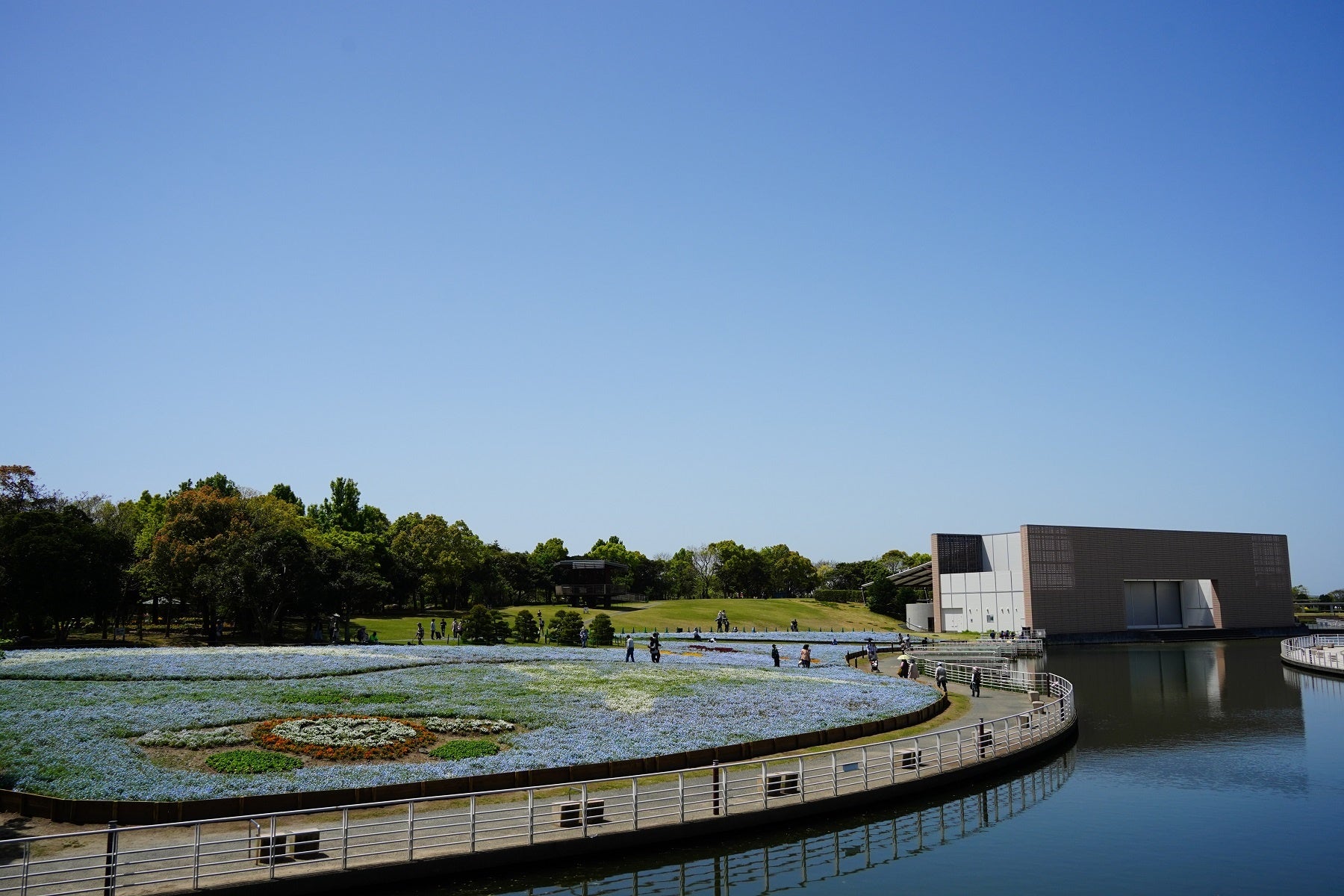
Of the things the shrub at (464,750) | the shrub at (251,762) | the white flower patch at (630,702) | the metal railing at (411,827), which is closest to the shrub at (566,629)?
the white flower patch at (630,702)

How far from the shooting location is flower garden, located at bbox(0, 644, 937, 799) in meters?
28.2

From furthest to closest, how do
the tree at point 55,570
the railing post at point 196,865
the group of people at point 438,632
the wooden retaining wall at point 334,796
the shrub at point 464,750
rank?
the group of people at point 438,632 → the tree at point 55,570 → the shrub at point 464,750 → the wooden retaining wall at point 334,796 → the railing post at point 196,865

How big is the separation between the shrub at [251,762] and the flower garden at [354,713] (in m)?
0.09

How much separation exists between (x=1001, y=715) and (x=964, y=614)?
245 ft

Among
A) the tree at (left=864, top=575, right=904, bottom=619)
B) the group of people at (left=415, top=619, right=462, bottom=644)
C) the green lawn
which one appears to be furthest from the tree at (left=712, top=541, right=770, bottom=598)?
the group of people at (left=415, top=619, right=462, bottom=644)

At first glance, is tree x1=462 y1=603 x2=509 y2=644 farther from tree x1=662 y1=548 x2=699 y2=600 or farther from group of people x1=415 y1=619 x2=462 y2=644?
tree x1=662 y1=548 x2=699 y2=600

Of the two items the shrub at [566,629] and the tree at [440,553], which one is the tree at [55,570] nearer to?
the shrub at [566,629]

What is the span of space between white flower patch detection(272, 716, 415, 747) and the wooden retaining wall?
18.5ft

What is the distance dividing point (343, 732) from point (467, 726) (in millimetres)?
4244

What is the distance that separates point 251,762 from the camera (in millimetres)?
28953

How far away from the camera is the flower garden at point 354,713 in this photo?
28.2 m

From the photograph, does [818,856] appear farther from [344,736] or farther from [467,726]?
[344,736]

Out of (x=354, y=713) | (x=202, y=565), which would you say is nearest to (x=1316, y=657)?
(x=354, y=713)

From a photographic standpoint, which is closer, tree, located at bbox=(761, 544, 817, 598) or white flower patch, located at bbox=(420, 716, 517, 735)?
white flower patch, located at bbox=(420, 716, 517, 735)
